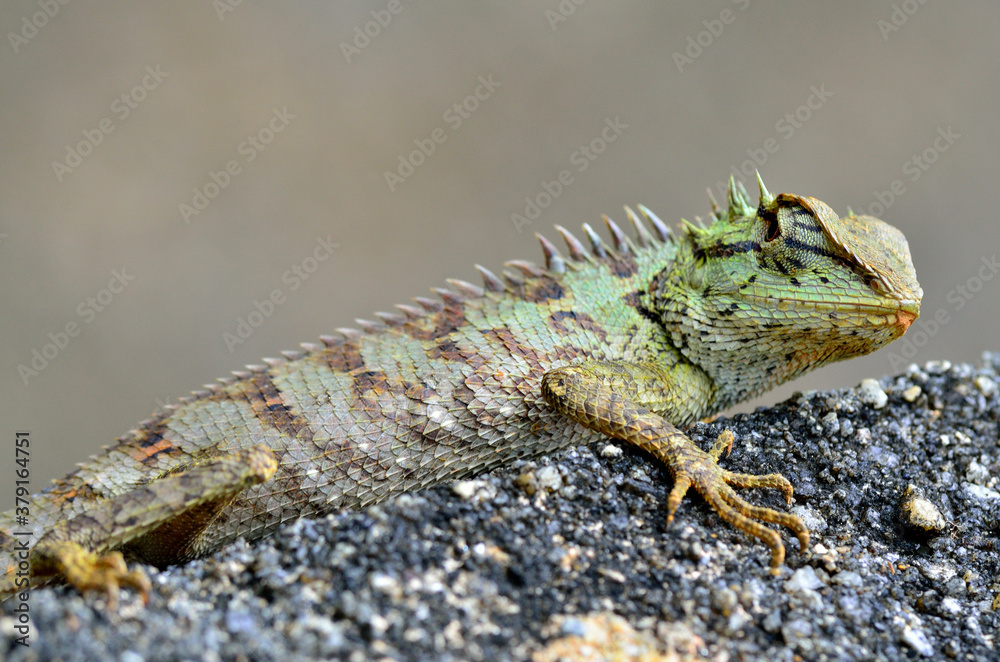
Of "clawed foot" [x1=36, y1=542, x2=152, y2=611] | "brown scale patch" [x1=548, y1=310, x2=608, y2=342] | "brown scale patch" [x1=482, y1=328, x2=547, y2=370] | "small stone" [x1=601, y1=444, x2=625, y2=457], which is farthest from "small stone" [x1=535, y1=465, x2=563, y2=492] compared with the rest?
"clawed foot" [x1=36, y1=542, x2=152, y2=611]

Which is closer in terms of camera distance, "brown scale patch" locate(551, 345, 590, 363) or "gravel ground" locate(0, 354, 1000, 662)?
"gravel ground" locate(0, 354, 1000, 662)

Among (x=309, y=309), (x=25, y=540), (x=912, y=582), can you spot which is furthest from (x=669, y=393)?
(x=309, y=309)

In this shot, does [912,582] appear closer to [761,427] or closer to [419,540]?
[761,427]

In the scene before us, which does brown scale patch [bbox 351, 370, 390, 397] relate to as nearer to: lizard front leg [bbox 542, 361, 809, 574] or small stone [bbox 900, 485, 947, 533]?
lizard front leg [bbox 542, 361, 809, 574]

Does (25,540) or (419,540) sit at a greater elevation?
(25,540)

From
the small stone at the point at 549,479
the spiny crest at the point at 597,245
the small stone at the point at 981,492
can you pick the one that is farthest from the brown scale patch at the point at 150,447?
the small stone at the point at 981,492

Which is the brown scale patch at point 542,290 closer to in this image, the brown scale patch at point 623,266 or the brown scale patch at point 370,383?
the brown scale patch at point 623,266

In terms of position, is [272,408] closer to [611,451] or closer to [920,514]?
[611,451]
